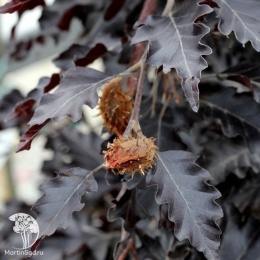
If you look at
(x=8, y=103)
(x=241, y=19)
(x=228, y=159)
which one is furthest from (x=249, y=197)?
(x=8, y=103)

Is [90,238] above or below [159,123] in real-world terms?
below

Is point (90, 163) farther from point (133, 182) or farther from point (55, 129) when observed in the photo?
point (133, 182)

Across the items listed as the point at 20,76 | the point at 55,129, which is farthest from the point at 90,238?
the point at 20,76

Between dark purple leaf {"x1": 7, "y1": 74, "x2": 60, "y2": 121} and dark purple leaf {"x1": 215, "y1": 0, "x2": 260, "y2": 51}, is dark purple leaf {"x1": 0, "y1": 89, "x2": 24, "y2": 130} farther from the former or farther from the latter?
dark purple leaf {"x1": 215, "y1": 0, "x2": 260, "y2": 51}

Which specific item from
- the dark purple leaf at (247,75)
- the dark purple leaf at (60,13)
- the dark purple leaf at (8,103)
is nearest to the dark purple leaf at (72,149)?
the dark purple leaf at (8,103)

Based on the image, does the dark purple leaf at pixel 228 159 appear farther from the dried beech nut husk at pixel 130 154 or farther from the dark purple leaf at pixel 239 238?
the dried beech nut husk at pixel 130 154

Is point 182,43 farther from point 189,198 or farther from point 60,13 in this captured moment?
point 60,13
